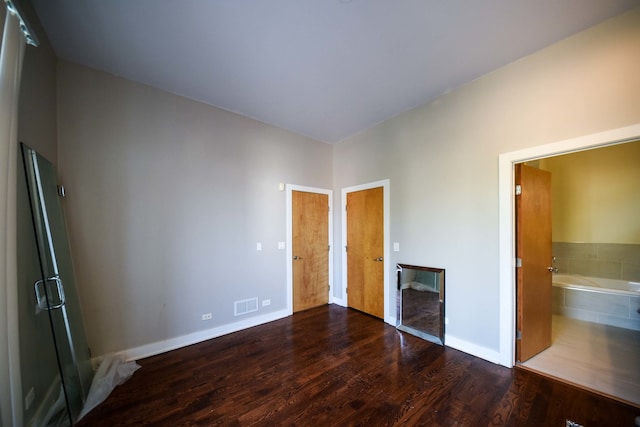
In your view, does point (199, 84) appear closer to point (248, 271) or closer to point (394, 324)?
point (248, 271)

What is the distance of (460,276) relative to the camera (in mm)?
2621

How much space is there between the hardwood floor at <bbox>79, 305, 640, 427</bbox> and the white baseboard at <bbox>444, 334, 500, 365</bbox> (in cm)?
7

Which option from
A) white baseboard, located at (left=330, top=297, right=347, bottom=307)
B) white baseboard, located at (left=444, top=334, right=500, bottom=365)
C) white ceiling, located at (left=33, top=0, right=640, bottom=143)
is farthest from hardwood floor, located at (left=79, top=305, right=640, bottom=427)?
white ceiling, located at (left=33, top=0, right=640, bottom=143)

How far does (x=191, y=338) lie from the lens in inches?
109

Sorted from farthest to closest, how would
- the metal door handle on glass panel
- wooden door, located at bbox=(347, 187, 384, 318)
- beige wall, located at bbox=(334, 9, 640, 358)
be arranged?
wooden door, located at bbox=(347, 187, 384, 318), beige wall, located at bbox=(334, 9, 640, 358), the metal door handle on glass panel

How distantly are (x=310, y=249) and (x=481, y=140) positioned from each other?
2893 millimetres

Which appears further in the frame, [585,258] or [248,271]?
[585,258]

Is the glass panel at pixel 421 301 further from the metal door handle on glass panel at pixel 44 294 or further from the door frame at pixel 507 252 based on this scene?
the metal door handle on glass panel at pixel 44 294

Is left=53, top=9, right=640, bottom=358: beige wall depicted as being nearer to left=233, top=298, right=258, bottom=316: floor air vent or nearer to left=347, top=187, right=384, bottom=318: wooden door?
left=233, top=298, right=258, bottom=316: floor air vent

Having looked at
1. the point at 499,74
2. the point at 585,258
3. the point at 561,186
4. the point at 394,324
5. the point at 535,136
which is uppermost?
the point at 499,74

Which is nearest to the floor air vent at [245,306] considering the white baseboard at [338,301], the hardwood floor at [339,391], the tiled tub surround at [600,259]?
the hardwood floor at [339,391]

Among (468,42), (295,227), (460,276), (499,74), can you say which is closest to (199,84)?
(295,227)

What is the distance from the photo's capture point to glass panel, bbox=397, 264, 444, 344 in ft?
9.20

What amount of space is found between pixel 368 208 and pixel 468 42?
233 centimetres
